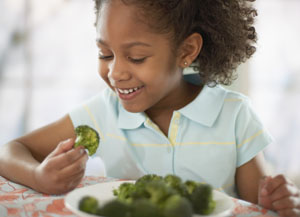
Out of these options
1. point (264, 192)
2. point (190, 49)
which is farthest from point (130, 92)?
point (264, 192)

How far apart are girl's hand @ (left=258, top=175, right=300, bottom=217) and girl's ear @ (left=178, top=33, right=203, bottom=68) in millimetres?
482

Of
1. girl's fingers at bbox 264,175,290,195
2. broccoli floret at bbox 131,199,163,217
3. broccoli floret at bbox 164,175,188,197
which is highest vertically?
Answer: broccoli floret at bbox 131,199,163,217

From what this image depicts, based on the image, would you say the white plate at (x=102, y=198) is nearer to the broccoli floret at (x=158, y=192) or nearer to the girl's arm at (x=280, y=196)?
the broccoli floret at (x=158, y=192)

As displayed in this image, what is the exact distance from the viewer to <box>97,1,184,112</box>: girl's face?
1.07 metres

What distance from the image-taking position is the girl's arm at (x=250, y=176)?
47.0 inches

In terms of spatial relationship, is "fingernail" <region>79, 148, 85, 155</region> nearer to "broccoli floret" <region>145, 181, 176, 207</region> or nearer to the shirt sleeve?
"broccoli floret" <region>145, 181, 176, 207</region>

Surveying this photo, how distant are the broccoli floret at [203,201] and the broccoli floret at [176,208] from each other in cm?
7

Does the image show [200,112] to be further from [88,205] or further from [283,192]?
[88,205]

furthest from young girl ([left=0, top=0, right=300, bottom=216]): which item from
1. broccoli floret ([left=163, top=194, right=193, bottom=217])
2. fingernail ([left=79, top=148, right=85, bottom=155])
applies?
broccoli floret ([left=163, top=194, right=193, bottom=217])

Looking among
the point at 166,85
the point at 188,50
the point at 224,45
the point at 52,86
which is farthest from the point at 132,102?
the point at 52,86

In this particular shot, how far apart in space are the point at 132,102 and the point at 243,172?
1.34 feet

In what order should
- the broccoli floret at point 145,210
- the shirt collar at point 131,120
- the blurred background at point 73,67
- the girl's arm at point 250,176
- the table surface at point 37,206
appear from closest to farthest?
the broccoli floret at point 145,210 → the table surface at point 37,206 → the girl's arm at point 250,176 → the shirt collar at point 131,120 → the blurred background at point 73,67

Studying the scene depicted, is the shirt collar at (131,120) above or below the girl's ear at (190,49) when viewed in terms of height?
below

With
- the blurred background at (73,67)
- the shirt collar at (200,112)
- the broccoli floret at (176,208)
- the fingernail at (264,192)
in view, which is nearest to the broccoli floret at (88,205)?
the broccoli floret at (176,208)
